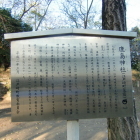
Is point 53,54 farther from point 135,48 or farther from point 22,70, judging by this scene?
point 135,48

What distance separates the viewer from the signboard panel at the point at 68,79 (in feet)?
6.43

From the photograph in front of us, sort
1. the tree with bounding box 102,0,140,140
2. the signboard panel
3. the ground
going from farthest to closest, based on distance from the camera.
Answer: the ground < the tree with bounding box 102,0,140,140 < the signboard panel

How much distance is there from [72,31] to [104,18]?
1.13 metres

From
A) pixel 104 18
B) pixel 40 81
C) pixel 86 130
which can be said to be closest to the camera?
pixel 40 81

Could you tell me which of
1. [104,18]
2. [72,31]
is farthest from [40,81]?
[104,18]

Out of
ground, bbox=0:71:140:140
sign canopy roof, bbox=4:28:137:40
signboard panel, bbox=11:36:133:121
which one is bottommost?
ground, bbox=0:71:140:140

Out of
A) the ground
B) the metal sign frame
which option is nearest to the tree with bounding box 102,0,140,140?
the metal sign frame

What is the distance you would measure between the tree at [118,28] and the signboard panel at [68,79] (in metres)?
0.66

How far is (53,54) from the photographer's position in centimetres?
201

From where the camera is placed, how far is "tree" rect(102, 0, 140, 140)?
2.57 m

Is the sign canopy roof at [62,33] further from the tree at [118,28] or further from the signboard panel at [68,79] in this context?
the tree at [118,28]

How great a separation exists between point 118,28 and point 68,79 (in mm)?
1424

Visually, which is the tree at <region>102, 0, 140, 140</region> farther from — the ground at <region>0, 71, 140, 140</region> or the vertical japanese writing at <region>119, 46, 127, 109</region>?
the ground at <region>0, 71, 140, 140</region>

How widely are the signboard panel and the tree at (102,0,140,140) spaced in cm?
66
